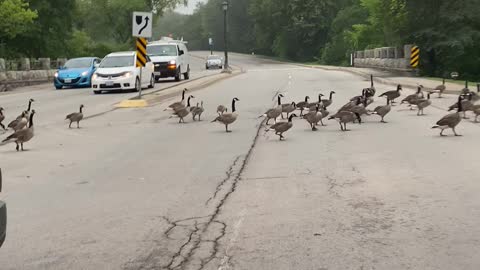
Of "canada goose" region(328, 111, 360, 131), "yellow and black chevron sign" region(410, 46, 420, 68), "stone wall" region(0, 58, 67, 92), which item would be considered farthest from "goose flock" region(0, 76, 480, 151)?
"yellow and black chevron sign" region(410, 46, 420, 68)

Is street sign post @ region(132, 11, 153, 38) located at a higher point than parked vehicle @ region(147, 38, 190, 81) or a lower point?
higher

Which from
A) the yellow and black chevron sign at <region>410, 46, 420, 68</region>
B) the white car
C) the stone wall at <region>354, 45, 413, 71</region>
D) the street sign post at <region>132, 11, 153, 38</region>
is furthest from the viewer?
the stone wall at <region>354, 45, 413, 71</region>

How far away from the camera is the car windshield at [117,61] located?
2958cm

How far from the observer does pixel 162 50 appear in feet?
132

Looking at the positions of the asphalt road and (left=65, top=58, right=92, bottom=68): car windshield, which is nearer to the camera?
the asphalt road

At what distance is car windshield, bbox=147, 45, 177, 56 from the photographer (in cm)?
3984

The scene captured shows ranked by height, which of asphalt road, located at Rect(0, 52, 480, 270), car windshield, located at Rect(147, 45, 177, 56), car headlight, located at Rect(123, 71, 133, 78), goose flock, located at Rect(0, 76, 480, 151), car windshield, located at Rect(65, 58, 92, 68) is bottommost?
asphalt road, located at Rect(0, 52, 480, 270)

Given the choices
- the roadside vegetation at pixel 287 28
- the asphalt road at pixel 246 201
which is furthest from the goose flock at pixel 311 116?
the roadside vegetation at pixel 287 28

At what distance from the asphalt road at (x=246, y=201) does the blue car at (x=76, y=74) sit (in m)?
20.5

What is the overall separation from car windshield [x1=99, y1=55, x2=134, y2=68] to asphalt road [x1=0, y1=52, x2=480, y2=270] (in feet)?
51.1

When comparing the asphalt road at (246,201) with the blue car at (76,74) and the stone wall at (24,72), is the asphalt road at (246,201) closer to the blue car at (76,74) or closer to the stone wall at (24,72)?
the blue car at (76,74)

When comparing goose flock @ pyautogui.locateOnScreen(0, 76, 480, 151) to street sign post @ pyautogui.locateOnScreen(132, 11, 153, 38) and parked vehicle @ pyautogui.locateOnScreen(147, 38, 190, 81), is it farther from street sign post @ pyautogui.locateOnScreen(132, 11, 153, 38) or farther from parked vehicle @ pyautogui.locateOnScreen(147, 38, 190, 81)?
parked vehicle @ pyautogui.locateOnScreen(147, 38, 190, 81)

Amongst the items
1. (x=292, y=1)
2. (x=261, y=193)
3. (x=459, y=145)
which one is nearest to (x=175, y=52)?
(x=459, y=145)

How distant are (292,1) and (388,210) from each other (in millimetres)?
107392
